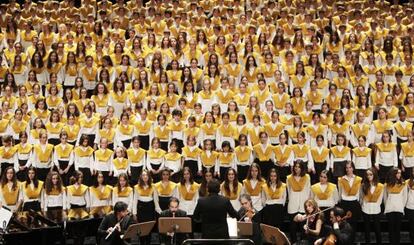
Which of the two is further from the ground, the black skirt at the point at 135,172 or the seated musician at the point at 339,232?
the black skirt at the point at 135,172

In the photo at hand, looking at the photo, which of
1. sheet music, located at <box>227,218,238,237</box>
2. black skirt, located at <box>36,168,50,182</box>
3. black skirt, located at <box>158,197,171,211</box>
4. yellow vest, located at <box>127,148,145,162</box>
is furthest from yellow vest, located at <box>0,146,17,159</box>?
sheet music, located at <box>227,218,238,237</box>

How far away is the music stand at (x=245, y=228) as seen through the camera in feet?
26.2

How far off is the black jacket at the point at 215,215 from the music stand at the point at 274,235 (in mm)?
885

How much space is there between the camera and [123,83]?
39.3 ft

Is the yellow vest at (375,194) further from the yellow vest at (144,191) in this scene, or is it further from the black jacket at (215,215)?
the black jacket at (215,215)

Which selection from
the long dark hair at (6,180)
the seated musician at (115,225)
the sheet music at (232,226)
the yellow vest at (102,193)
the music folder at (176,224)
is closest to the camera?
the sheet music at (232,226)

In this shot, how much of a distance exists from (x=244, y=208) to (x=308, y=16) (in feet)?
19.5

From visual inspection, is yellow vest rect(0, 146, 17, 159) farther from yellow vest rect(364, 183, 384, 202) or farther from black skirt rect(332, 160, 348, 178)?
yellow vest rect(364, 183, 384, 202)

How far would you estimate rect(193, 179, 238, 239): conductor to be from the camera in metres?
7.21

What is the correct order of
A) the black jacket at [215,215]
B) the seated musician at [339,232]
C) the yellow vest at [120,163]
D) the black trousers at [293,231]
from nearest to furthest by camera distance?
the black jacket at [215,215], the seated musician at [339,232], the black trousers at [293,231], the yellow vest at [120,163]

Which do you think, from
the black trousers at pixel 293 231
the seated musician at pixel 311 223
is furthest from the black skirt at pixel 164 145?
the seated musician at pixel 311 223

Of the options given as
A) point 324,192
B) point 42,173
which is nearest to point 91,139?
point 42,173

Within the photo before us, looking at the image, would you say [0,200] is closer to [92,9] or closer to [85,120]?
[85,120]

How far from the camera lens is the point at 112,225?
8.66 metres
